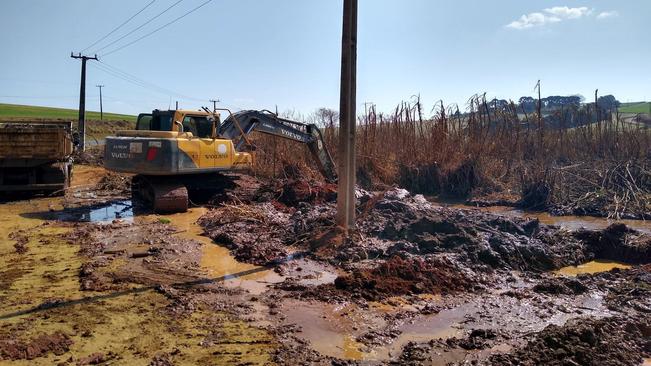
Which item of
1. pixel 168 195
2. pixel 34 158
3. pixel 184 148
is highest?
pixel 184 148

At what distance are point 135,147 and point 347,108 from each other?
5.26 m

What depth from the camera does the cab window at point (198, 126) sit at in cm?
1194

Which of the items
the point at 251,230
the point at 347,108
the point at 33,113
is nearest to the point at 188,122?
the point at 251,230

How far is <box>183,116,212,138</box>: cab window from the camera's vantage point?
11938 mm

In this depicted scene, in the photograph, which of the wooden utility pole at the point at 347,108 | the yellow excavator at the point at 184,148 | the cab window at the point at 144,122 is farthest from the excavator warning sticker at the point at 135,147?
the wooden utility pole at the point at 347,108

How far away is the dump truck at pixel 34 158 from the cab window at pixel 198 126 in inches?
140

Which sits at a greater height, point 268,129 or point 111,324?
point 268,129

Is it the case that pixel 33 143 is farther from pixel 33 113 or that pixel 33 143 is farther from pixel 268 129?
pixel 33 113

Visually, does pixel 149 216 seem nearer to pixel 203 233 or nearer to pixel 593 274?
pixel 203 233

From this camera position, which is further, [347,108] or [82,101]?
[82,101]

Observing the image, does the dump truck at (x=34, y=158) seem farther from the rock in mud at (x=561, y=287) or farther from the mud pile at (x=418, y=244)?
the rock in mud at (x=561, y=287)

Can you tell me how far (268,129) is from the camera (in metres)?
12.9

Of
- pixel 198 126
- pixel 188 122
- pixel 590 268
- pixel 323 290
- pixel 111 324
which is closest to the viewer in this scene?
pixel 111 324

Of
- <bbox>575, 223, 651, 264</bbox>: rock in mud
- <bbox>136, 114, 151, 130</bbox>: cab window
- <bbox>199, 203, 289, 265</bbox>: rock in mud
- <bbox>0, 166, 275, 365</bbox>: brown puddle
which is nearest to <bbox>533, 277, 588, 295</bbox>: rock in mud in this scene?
<bbox>575, 223, 651, 264</bbox>: rock in mud
